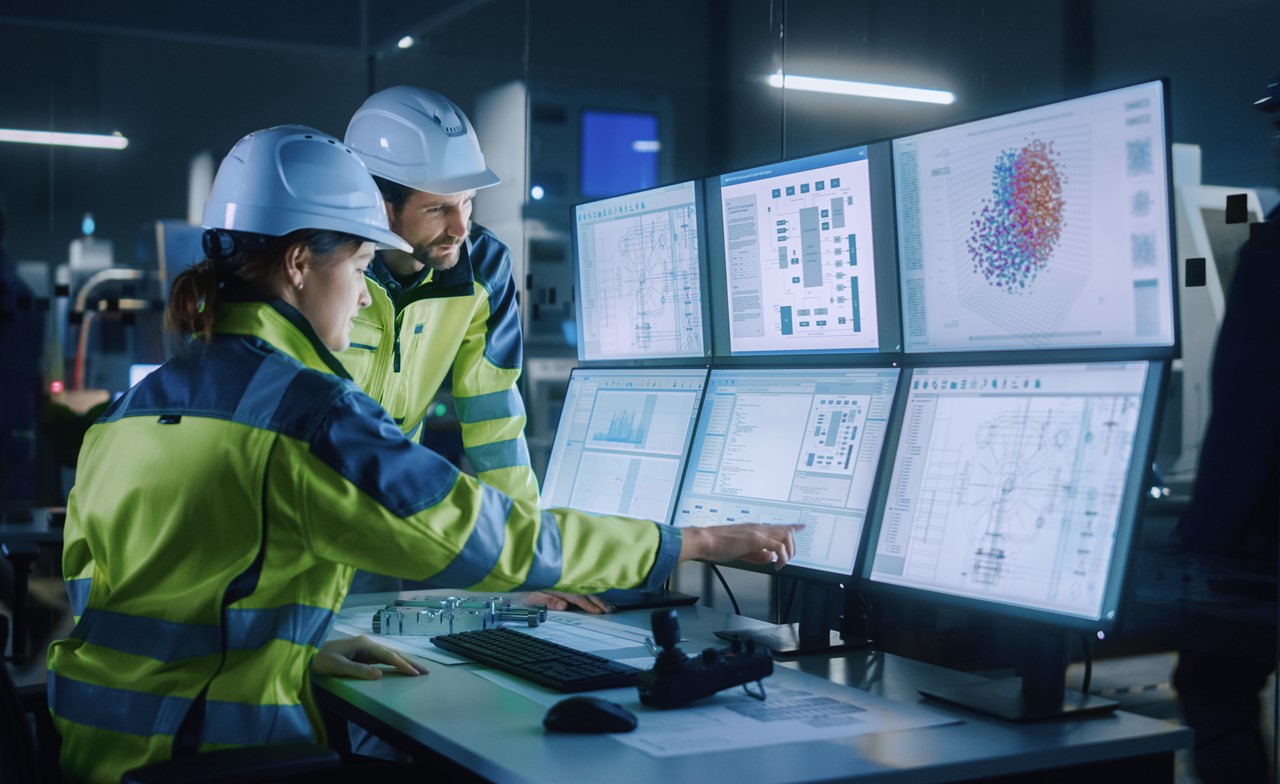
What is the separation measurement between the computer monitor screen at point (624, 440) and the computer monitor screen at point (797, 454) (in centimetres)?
5

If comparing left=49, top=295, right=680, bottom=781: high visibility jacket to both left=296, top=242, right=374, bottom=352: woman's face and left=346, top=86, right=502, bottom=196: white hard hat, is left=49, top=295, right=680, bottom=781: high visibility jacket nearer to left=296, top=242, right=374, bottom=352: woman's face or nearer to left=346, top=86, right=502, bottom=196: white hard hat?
left=296, top=242, right=374, bottom=352: woman's face

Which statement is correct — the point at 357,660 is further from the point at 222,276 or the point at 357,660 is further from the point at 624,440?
the point at 624,440

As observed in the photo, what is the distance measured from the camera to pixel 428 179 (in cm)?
232

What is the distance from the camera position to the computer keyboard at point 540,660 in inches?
64.2

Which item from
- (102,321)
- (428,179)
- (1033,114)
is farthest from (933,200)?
(102,321)

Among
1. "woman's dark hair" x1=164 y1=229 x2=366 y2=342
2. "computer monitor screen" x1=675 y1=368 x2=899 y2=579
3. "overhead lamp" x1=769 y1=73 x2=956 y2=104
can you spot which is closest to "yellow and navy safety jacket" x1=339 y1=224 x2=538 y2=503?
"computer monitor screen" x1=675 y1=368 x2=899 y2=579

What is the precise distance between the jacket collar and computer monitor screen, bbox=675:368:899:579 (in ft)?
2.13

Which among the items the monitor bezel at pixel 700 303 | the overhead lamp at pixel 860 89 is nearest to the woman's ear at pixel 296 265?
the monitor bezel at pixel 700 303

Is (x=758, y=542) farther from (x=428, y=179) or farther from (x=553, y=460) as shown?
(x=428, y=179)

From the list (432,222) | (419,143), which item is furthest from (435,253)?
(419,143)

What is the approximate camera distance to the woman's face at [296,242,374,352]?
164 cm

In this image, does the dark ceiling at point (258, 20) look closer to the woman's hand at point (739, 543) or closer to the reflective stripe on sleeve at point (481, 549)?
the woman's hand at point (739, 543)

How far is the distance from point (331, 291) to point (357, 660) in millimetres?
522

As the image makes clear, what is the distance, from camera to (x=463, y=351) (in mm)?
2607
